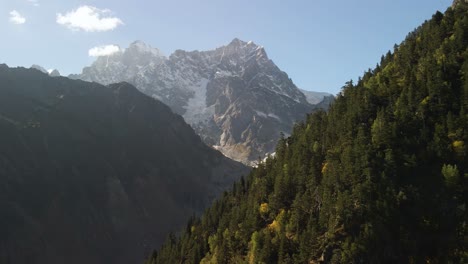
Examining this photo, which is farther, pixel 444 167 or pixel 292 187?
pixel 292 187

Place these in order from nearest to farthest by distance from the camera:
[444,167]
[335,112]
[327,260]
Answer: [327,260] → [444,167] → [335,112]

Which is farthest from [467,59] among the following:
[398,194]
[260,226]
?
[260,226]

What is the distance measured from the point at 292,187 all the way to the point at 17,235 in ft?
427

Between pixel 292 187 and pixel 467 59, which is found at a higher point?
pixel 467 59

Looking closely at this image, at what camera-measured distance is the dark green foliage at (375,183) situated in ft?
269

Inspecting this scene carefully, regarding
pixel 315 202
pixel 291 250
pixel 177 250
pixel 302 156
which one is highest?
pixel 302 156

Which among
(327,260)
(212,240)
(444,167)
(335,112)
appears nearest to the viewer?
(327,260)

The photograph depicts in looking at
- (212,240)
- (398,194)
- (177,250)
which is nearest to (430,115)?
(398,194)

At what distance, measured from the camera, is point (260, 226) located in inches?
4318

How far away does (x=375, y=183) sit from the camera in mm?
90312

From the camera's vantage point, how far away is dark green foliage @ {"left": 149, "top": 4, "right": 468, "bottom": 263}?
82.1 m

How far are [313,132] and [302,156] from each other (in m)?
16.0

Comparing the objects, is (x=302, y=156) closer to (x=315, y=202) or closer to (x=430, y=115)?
(x=315, y=202)

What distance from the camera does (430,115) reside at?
106188 mm
